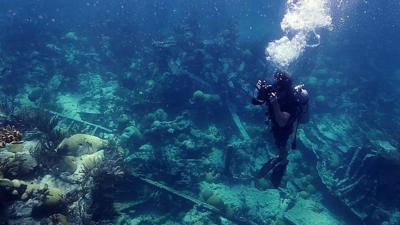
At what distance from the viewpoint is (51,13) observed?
102 feet

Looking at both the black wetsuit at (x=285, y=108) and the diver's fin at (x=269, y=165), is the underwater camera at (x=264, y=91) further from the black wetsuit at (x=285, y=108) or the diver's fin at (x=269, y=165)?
the diver's fin at (x=269, y=165)

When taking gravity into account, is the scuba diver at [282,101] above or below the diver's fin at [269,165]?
above

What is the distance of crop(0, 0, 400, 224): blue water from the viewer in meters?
11.6

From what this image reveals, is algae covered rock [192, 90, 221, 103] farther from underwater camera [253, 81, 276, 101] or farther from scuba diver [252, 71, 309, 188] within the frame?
underwater camera [253, 81, 276, 101]

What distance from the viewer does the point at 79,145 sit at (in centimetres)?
960

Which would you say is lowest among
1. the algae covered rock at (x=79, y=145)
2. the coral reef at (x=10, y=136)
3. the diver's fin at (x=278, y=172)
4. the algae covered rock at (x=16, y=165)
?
the algae covered rock at (x=16, y=165)

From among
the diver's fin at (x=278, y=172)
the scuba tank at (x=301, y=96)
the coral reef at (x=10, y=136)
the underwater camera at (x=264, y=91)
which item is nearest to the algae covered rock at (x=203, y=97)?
the coral reef at (x=10, y=136)

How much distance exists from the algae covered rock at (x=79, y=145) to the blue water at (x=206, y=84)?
1.15 meters

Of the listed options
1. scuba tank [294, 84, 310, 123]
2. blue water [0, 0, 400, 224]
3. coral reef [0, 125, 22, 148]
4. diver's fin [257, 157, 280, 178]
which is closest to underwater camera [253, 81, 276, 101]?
scuba tank [294, 84, 310, 123]

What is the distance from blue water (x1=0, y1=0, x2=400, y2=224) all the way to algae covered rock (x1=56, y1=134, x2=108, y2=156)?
1.15m

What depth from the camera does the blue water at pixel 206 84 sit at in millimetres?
11555

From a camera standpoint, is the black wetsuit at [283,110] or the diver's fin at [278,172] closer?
the black wetsuit at [283,110]

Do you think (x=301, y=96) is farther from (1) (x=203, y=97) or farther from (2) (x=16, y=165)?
(1) (x=203, y=97)

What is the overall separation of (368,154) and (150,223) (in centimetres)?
828
